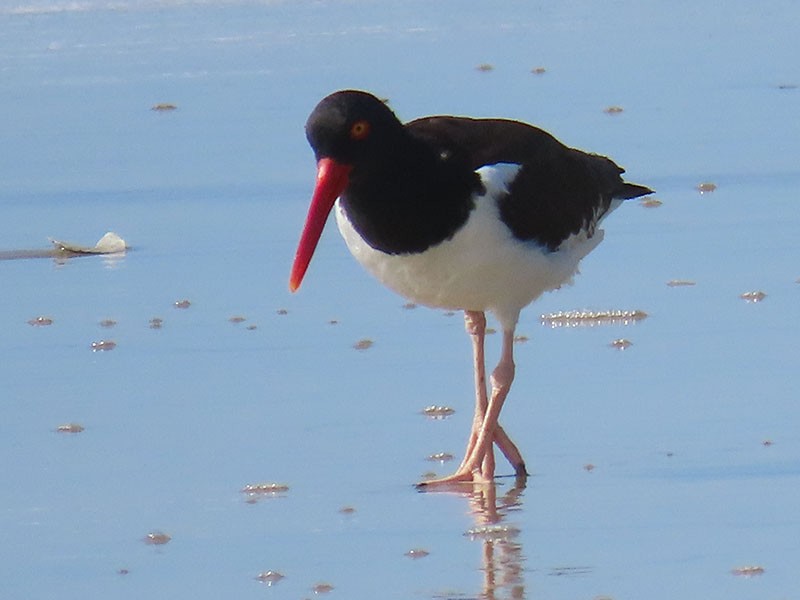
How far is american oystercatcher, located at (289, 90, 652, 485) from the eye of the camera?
5.04m

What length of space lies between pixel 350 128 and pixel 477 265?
1.54ft

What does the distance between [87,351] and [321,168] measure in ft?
4.28

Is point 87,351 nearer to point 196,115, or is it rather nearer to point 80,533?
point 80,533

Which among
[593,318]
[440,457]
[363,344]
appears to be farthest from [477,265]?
[593,318]

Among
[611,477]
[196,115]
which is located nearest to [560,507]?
[611,477]

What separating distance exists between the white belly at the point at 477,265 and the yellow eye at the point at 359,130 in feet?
0.92

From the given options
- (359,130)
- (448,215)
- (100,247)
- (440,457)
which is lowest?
(440,457)

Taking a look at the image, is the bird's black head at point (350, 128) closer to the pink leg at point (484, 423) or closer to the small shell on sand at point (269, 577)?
the pink leg at point (484, 423)

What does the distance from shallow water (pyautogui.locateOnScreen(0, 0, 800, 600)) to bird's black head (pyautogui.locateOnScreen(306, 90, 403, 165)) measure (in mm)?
706

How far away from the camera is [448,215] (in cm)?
508

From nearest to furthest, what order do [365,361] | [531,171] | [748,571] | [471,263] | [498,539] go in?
[748,571] → [498,539] → [471,263] → [531,171] → [365,361]

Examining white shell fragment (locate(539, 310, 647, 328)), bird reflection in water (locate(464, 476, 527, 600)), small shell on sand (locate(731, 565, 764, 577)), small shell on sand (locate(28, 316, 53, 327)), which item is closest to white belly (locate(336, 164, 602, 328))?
bird reflection in water (locate(464, 476, 527, 600))

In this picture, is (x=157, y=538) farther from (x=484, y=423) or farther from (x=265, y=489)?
(x=484, y=423)

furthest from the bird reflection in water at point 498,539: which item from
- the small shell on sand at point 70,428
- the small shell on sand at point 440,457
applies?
the small shell on sand at point 70,428
